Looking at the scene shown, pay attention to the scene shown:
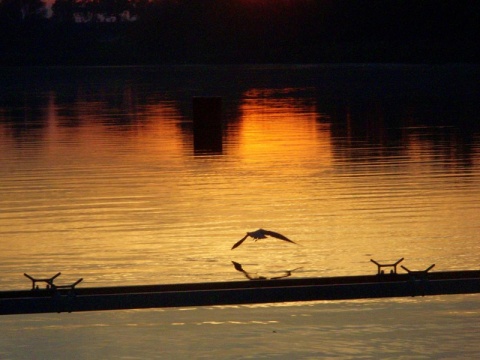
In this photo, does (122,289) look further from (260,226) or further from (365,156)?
(365,156)

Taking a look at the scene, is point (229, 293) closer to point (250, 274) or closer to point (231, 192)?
point (250, 274)

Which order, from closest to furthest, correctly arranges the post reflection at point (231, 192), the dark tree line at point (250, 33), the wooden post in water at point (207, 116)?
the post reflection at point (231, 192)
the wooden post in water at point (207, 116)
the dark tree line at point (250, 33)

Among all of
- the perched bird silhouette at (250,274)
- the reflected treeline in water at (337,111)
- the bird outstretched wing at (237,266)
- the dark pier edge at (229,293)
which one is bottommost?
the perched bird silhouette at (250,274)

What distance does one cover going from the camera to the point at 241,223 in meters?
10.6

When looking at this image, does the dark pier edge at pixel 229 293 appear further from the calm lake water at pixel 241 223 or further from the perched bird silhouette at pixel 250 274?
the perched bird silhouette at pixel 250 274

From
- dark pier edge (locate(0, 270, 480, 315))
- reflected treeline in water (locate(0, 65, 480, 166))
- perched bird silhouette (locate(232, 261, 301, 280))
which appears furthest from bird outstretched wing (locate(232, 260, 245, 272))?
reflected treeline in water (locate(0, 65, 480, 166))

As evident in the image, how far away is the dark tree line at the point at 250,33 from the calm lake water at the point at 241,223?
63.6 metres

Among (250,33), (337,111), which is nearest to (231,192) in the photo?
(337,111)

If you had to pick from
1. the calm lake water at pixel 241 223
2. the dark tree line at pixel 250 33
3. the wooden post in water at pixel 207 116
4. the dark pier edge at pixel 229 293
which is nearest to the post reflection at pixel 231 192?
the calm lake water at pixel 241 223

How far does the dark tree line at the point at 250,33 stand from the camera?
91062 mm

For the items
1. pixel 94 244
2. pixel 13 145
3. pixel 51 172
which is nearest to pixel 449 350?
pixel 94 244

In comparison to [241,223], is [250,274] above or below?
below

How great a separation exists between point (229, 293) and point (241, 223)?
11.5ft

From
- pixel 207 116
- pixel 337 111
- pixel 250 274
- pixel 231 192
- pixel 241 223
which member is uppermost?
pixel 207 116
